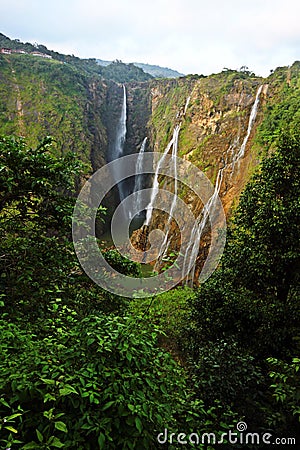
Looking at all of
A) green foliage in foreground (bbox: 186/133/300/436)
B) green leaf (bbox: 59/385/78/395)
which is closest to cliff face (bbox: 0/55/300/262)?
green foliage in foreground (bbox: 186/133/300/436)

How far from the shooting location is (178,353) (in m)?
7.57

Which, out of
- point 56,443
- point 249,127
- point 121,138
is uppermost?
point 121,138

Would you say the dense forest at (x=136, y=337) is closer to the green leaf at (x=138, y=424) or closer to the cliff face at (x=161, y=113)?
the green leaf at (x=138, y=424)

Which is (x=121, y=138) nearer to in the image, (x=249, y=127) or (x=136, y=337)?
(x=249, y=127)

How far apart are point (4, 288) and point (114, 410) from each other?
2403 mm

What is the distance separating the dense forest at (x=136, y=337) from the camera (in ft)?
6.14

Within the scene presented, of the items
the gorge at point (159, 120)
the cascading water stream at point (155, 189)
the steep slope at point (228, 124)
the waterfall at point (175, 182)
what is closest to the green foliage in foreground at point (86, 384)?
the gorge at point (159, 120)

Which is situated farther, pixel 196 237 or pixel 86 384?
pixel 196 237

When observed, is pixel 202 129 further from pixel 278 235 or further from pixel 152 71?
pixel 152 71

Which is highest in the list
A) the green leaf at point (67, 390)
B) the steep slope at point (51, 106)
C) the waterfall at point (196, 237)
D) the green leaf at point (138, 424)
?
the steep slope at point (51, 106)

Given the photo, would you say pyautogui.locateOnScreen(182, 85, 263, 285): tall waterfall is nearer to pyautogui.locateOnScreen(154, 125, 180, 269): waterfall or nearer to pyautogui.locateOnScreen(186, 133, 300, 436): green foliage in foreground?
pyautogui.locateOnScreen(154, 125, 180, 269): waterfall

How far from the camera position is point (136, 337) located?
2.36 meters

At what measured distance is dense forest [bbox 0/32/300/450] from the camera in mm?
1871

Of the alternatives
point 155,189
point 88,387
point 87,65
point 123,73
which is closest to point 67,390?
point 88,387
